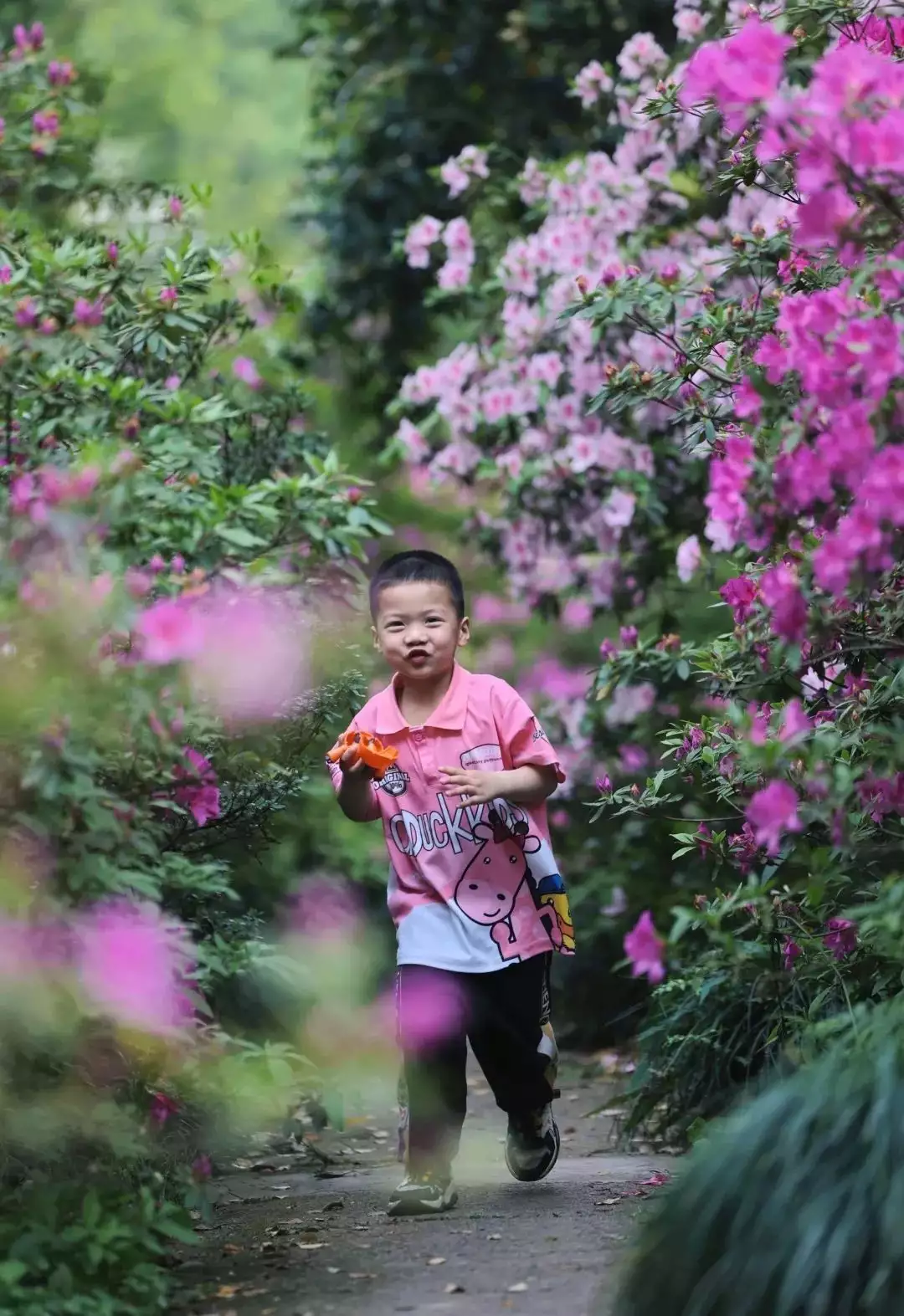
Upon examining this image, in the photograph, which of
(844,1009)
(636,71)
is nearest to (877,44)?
(844,1009)

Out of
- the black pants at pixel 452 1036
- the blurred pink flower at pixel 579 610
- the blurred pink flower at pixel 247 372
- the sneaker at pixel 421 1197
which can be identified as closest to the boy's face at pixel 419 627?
the black pants at pixel 452 1036

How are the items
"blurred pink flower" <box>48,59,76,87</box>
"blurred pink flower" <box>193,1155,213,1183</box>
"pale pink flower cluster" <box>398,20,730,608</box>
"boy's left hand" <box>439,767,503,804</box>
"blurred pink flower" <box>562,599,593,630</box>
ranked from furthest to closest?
"blurred pink flower" <box>562,599,593,630</box> → "pale pink flower cluster" <box>398,20,730,608</box> → "blurred pink flower" <box>48,59,76,87</box> → "boy's left hand" <box>439,767,503,804</box> → "blurred pink flower" <box>193,1155,213,1183</box>

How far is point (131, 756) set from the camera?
329 centimetres

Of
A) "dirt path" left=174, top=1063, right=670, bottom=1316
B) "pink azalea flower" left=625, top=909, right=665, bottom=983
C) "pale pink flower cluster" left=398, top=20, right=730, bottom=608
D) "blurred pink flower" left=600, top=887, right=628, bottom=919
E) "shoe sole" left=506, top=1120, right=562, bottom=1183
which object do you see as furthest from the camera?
"blurred pink flower" left=600, top=887, right=628, bottom=919

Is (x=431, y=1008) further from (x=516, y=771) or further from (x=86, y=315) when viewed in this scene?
(x=86, y=315)

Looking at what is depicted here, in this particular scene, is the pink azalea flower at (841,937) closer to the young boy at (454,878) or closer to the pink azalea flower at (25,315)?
the young boy at (454,878)

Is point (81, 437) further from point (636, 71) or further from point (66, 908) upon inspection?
point (636, 71)

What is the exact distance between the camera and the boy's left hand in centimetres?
390

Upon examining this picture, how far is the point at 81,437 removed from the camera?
4191mm

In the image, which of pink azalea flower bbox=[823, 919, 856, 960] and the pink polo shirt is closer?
pink azalea flower bbox=[823, 919, 856, 960]

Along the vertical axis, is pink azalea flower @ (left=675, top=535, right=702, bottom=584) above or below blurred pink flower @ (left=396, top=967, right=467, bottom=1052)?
above

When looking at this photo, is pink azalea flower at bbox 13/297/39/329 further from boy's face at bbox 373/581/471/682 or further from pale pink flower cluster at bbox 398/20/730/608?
pale pink flower cluster at bbox 398/20/730/608

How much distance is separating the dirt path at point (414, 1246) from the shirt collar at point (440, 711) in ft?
3.45

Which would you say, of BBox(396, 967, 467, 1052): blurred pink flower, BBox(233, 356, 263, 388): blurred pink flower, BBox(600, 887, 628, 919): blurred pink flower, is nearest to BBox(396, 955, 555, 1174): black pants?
BBox(396, 967, 467, 1052): blurred pink flower
